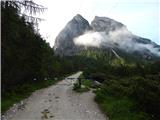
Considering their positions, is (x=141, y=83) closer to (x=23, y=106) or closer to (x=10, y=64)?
(x=23, y=106)

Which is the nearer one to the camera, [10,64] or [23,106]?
[23,106]

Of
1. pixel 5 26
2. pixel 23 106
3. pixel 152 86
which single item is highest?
pixel 5 26

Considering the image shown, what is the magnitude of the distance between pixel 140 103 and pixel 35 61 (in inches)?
1103

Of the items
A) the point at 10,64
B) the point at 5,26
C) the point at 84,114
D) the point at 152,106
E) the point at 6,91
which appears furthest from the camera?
the point at 6,91

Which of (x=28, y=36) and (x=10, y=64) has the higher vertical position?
(x=28, y=36)


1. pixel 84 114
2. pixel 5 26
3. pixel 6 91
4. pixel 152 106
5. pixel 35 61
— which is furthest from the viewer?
pixel 35 61

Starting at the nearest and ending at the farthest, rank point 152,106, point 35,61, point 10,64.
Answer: point 152,106 → point 10,64 → point 35,61

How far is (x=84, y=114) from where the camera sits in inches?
759

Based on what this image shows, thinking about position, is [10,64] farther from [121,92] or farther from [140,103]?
[140,103]

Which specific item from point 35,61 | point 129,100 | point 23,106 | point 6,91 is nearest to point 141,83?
point 129,100

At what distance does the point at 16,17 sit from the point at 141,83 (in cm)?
922

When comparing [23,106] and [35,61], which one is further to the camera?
[35,61]

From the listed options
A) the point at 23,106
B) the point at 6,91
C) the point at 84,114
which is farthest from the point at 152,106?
the point at 6,91

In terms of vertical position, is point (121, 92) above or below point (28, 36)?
below
